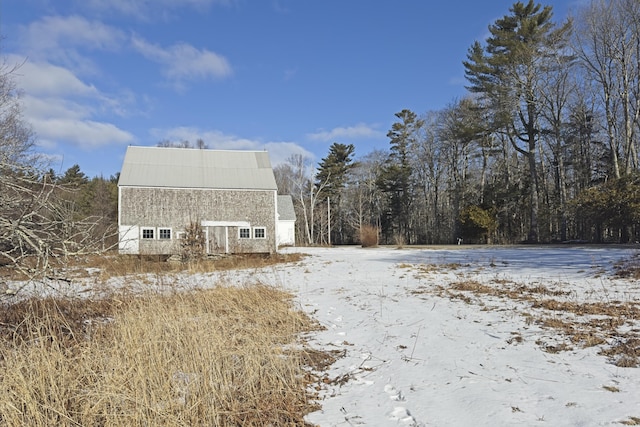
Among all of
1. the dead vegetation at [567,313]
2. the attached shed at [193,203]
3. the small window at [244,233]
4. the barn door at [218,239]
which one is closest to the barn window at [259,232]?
the attached shed at [193,203]

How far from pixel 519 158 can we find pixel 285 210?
68.1 feet

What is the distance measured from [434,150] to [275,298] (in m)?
33.5

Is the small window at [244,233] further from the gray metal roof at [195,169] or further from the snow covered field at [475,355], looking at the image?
the snow covered field at [475,355]

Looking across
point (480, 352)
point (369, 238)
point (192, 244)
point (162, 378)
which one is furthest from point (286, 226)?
point (162, 378)

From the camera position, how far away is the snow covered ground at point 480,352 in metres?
3.22

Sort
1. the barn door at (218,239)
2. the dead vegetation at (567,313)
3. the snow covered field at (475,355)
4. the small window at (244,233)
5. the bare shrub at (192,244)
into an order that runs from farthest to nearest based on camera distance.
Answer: the small window at (244,233) → the barn door at (218,239) → the bare shrub at (192,244) → the dead vegetation at (567,313) → the snow covered field at (475,355)

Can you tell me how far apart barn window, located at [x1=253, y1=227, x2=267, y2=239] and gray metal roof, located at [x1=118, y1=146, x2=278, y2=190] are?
2401 millimetres

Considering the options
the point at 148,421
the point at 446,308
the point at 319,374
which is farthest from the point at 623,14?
the point at 148,421

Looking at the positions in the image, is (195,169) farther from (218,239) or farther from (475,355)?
(475,355)

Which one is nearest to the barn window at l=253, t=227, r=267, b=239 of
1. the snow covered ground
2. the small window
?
the small window

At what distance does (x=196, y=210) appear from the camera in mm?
23094

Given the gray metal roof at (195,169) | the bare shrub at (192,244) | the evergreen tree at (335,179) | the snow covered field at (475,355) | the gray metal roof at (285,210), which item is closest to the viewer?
the snow covered field at (475,355)

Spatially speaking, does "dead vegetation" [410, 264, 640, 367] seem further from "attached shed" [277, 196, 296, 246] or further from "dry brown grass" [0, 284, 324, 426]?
"attached shed" [277, 196, 296, 246]

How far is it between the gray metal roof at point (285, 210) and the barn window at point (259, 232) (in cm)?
1141
